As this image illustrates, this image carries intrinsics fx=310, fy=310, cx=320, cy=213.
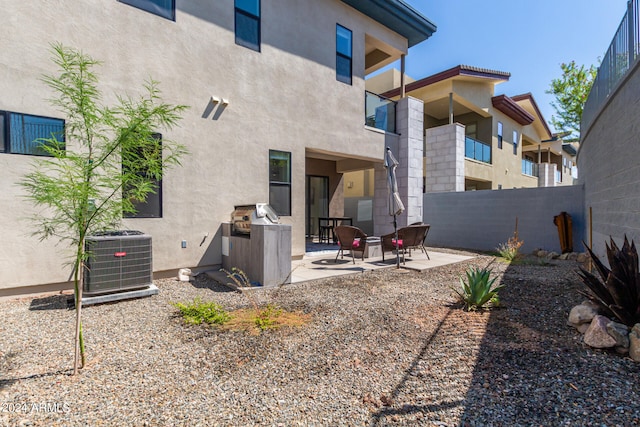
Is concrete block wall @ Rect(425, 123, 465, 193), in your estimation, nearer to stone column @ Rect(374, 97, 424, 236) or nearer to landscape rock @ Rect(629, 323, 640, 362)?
stone column @ Rect(374, 97, 424, 236)

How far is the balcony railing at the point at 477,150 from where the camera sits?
47.9 feet

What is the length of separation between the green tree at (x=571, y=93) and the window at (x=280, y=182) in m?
17.6

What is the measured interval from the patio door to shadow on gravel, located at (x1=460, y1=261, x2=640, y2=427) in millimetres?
8796

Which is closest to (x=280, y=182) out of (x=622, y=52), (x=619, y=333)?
(x=619, y=333)

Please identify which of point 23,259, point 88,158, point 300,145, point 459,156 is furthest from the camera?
point 459,156

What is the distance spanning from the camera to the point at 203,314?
13.1 ft

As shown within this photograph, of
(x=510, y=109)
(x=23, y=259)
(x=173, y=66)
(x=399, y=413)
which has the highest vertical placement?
(x=510, y=109)

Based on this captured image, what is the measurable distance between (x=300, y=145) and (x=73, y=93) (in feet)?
17.8

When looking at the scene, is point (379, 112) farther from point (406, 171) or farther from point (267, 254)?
point (267, 254)

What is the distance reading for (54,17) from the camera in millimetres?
4926

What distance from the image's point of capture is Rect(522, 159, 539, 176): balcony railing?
67.6 feet

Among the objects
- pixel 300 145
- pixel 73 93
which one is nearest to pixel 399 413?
pixel 73 93

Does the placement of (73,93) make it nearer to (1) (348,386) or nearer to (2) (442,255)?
(1) (348,386)

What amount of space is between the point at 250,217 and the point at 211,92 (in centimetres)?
286
